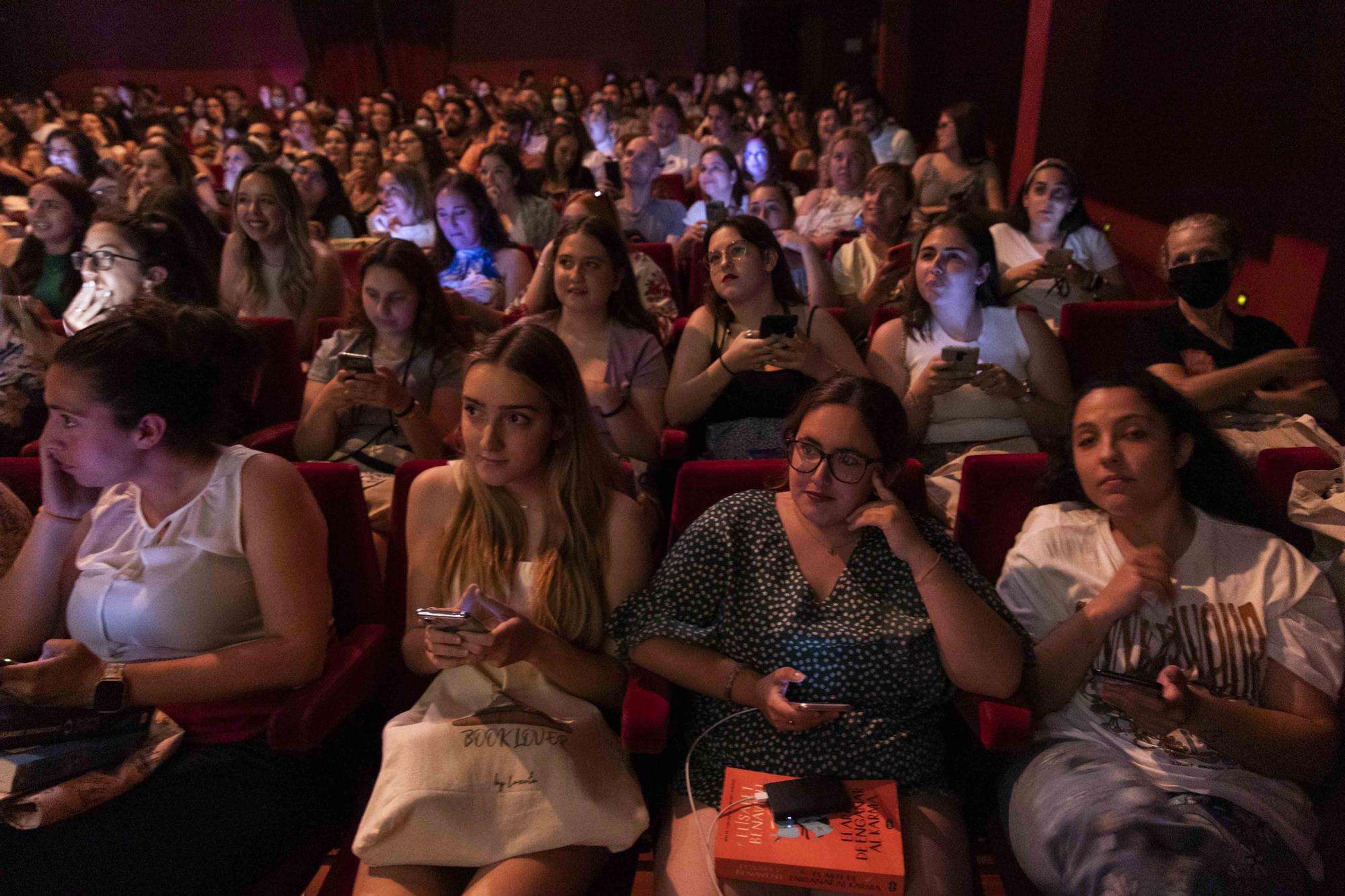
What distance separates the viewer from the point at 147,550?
151 cm

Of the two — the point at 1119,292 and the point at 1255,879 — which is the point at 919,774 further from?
the point at 1119,292

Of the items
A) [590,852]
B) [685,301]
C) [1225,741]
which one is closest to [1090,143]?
[685,301]

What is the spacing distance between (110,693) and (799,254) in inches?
108

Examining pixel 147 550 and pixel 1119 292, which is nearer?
pixel 147 550

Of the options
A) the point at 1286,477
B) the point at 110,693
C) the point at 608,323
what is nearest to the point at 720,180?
the point at 608,323

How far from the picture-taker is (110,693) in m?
1.38

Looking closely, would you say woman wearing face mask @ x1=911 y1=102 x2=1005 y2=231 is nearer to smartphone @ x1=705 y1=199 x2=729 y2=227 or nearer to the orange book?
smartphone @ x1=705 y1=199 x2=729 y2=227

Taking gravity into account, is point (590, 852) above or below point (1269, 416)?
below

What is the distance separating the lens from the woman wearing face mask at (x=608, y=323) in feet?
8.36

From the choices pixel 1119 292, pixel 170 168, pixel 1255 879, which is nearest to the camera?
pixel 1255 879

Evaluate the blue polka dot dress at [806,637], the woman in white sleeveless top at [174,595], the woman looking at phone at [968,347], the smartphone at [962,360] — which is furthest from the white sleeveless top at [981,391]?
the woman in white sleeveless top at [174,595]

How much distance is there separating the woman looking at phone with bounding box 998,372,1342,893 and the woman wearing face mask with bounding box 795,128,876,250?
307 centimetres

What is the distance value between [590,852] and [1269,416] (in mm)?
2072

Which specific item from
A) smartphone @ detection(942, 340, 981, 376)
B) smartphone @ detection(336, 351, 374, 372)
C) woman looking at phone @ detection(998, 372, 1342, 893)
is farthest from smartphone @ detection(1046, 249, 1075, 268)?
smartphone @ detection(336, 351, 374, 372)
